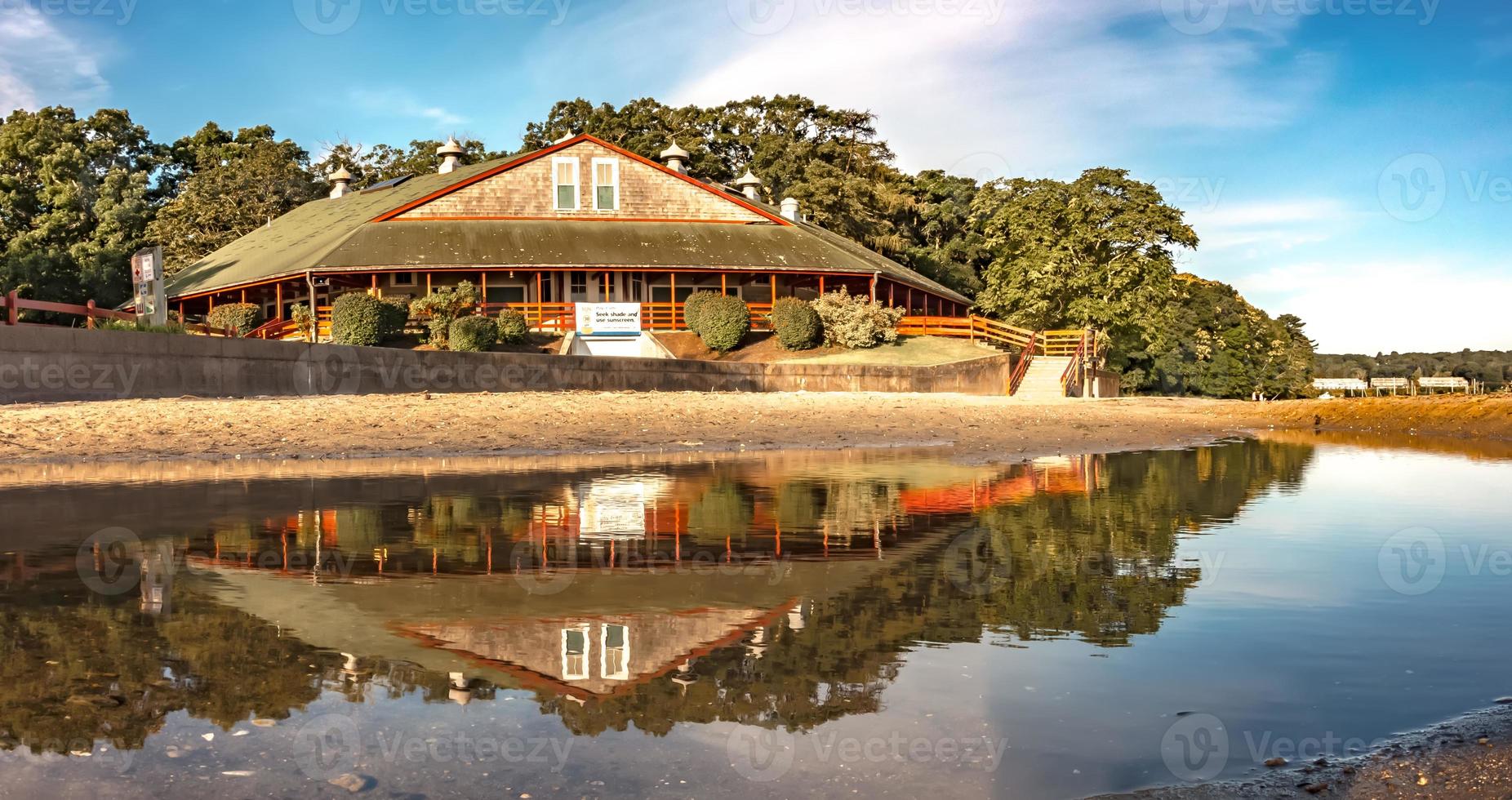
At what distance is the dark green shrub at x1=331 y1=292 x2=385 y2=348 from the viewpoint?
39156mm

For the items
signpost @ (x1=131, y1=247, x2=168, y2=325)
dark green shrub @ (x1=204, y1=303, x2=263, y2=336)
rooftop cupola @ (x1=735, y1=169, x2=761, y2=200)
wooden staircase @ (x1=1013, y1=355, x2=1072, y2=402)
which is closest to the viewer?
signpost @ (x1=131, y1=247, x2=168, y2=325)

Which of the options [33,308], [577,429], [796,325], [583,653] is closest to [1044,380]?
[796,325]

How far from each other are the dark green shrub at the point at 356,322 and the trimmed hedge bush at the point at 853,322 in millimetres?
15990

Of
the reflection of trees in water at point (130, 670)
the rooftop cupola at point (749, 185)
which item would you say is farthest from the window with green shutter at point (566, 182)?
the reflection of trees in water at point (130, 670)

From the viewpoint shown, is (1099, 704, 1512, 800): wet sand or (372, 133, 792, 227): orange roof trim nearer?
(1099, 704, 1512, 800): wet sand

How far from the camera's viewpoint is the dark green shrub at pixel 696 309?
43.0 m

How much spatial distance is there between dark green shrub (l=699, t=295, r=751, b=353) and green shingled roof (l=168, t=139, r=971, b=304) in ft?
6.17

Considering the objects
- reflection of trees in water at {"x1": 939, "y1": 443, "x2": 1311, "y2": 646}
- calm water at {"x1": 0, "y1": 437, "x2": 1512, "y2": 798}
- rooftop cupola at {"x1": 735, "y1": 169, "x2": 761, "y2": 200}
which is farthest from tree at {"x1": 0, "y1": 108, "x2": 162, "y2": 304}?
reflection of trees in water at {"x1": 939, "y1": 443, "x2": 1311, "y2": 646}

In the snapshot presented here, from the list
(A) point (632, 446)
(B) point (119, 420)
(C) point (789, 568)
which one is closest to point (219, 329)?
(B) point (119, 420)

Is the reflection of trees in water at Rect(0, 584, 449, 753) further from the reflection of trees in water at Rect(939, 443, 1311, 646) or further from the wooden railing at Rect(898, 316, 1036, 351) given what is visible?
the wooden railing at Rect(898, 316, 1036, 351)

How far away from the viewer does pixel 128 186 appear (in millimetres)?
62812

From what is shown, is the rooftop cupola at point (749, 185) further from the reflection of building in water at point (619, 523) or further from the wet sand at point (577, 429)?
the reflection of building in water at point (619, 523)

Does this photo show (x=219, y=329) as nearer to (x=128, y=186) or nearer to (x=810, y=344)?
(x=810, y=344)

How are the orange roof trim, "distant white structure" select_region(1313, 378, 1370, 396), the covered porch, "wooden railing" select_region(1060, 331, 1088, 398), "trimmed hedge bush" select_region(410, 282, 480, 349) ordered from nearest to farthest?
"trimmed hedge bush" select_region(410, 282, 480, 349)
"wooden railing" select_region(1060, 331, 1088, 398)
the covered porch
the orange roof trim
"distant white structure" select_region(1313, 378, 1370, 396)
